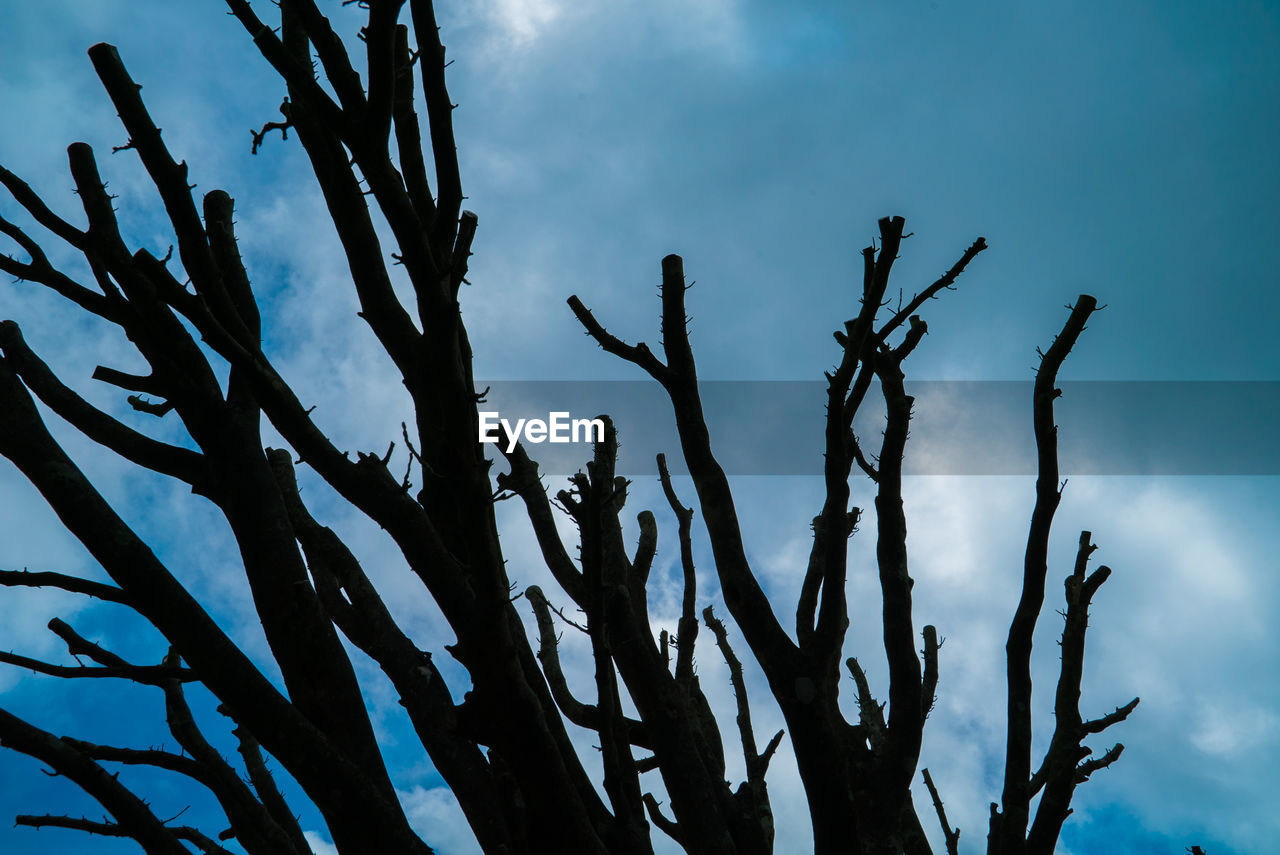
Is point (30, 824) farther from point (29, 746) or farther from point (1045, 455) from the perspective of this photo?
point (1045, 455)

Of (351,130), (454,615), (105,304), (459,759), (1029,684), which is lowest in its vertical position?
(459,759)

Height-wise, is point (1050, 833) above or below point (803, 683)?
below

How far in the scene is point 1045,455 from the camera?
520 centimetres

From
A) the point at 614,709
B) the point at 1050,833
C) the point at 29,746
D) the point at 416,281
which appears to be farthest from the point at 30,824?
the point at 1050,833

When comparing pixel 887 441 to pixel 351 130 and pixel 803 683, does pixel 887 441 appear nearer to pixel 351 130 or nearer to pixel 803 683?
pixel 803 683

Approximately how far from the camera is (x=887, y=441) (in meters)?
5.13

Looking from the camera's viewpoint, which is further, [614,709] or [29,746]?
[29,746]

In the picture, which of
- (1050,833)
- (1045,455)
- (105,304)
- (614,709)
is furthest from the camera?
(1045,455)

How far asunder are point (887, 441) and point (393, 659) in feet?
10.7

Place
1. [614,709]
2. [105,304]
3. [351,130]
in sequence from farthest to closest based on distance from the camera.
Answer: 1. [105,304]
2. [614,709]
3. [351,130]

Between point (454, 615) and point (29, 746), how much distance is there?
2.19m

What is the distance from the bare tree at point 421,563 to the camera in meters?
3.03

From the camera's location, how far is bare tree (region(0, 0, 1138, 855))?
3.03 metres

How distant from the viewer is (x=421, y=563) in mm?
3490
